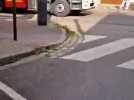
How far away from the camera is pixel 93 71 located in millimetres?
9375

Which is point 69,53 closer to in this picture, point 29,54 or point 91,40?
point 29,54

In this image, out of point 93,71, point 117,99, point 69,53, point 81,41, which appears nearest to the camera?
point 117,99

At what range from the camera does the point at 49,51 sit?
1155 cm

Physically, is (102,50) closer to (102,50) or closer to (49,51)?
(102,50)

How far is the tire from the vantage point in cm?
1994

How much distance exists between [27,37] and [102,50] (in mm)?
2452

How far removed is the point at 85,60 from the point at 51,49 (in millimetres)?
1592

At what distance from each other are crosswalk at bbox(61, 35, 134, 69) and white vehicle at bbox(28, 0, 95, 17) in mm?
6276

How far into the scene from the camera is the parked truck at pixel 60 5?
1997 cm

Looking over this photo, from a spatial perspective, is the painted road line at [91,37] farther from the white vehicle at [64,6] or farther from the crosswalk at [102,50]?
the white vehicle at [64,6]

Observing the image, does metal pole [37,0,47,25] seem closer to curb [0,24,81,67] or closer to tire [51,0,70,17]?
curb [0,24,81,67]

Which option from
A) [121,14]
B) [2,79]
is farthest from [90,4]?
[2,79]

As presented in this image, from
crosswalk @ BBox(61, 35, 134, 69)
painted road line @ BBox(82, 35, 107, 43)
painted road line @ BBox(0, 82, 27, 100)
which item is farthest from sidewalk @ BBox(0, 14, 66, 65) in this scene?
painted road line @ BBox(0, 82, 27, 100)

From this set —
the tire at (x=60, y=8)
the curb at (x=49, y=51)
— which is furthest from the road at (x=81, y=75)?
the tire at (x=60, y=8)
